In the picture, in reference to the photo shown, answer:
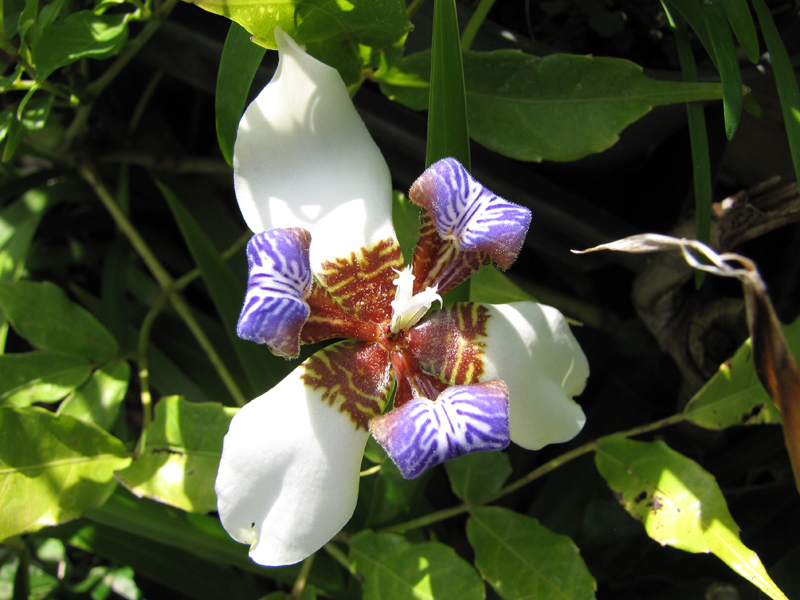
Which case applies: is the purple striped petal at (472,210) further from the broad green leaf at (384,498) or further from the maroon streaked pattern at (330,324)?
the broad green leaf at (384,498)

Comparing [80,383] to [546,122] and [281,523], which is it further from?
[546,122]

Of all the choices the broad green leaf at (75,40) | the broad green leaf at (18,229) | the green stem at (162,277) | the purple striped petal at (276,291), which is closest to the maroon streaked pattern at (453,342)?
the purple striped petal at (276,291)

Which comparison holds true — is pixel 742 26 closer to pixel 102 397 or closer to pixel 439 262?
pixel 439 262

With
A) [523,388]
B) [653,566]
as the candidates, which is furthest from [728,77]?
[653,566]

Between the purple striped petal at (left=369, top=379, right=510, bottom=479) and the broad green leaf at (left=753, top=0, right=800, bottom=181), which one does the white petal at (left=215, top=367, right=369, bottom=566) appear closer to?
the purple striped petal at (left=369, top=379, right=510, bottom=479)

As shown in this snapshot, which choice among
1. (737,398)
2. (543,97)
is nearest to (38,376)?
(543,97)

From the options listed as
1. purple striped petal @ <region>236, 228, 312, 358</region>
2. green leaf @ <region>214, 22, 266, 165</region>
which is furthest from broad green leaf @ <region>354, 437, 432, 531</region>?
green leaf @ <region>214, 22, 266, 165</region>
